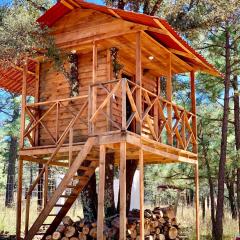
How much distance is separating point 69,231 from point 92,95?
10.9 ft

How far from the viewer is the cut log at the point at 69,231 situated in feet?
35.0

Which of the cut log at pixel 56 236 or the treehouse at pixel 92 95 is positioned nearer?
the treehouse at pixel 92 95

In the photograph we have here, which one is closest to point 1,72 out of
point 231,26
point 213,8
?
point 213,8

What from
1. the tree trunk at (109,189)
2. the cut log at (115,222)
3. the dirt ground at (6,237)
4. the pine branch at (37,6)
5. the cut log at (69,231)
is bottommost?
the dirt ground at (6,237)

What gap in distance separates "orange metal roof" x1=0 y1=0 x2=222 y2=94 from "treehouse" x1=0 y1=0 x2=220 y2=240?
0.03 meters

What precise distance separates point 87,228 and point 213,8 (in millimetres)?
8349

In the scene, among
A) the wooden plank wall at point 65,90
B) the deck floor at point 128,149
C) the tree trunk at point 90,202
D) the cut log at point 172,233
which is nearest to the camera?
the deck floor at point 128,149

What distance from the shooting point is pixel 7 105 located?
29562mm

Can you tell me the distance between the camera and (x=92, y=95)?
10.4 m

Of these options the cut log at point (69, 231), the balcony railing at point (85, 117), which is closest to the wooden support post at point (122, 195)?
the balcony railing at point (85, 117)

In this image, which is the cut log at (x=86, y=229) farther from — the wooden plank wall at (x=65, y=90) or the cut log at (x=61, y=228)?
the wooden plank wall at (x=65, y=90)

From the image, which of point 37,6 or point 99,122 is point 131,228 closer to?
point 99,122

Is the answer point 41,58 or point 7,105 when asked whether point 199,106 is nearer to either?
point 41,58

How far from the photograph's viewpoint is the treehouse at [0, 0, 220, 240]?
1033cm
